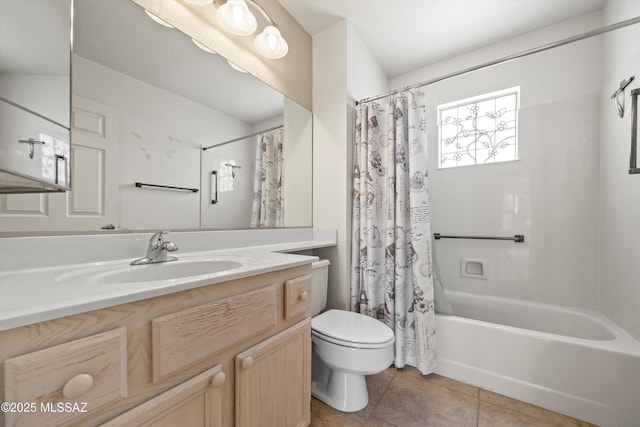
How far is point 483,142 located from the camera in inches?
82.5

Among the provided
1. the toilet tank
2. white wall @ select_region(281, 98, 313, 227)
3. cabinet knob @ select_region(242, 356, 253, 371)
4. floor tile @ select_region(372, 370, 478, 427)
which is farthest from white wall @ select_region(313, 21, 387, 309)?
cabinet knob @ select_region(242, 356, 253, 371)

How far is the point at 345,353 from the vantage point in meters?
1.18

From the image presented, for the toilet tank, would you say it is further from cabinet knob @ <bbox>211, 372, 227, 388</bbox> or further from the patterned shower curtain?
cabinet knob @ <bbox>211, 372, 227, 388</bbox>

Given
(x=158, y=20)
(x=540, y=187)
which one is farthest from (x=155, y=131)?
(x=540, y=187)

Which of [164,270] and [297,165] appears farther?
[297,165]

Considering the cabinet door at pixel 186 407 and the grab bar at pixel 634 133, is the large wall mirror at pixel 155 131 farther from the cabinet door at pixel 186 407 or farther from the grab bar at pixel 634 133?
the grab bar at pixel 634 133

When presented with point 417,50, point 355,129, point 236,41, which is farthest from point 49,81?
point 417,50

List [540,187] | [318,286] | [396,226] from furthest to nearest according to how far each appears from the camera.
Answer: [540,187]
[396,226]
[318,286]

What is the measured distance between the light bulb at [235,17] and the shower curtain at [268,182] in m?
0.55

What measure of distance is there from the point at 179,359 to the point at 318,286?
3.24ft

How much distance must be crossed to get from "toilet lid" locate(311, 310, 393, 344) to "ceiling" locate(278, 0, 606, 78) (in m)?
2.05

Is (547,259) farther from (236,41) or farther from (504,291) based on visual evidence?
(236,41)

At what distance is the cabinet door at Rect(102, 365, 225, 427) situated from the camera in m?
0.53

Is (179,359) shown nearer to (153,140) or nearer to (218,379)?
(218,379)
